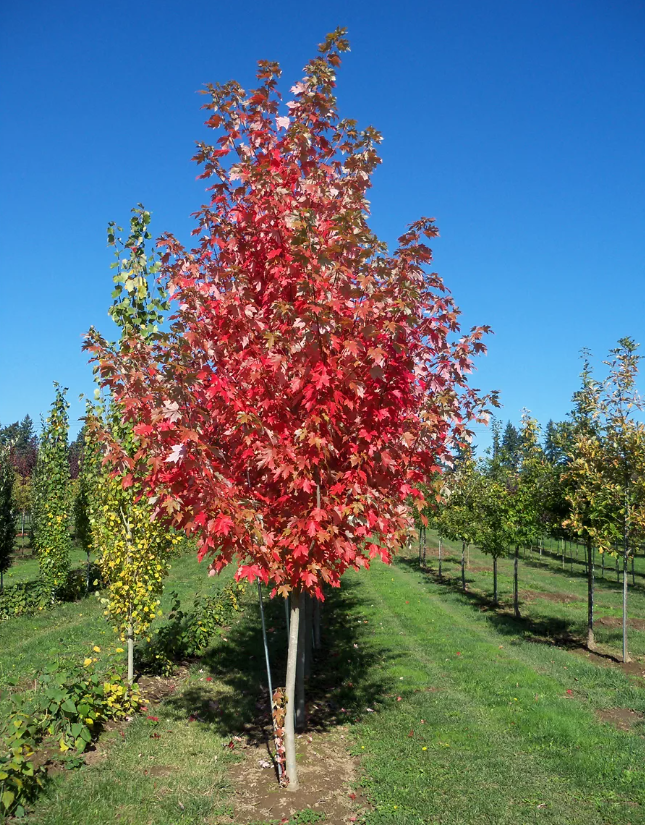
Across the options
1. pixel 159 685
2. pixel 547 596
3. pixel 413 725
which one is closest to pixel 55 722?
pixel 159 685

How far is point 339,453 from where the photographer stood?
5.65 metres

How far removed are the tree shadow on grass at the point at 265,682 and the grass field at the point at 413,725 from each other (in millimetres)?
40

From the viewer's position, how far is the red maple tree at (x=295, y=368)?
16.7ft

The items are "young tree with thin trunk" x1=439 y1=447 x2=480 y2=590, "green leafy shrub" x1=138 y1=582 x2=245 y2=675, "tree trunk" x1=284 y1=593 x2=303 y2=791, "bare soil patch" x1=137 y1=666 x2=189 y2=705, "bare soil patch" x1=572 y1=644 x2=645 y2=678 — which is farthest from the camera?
"young tree with thin trunk" x1=439 y1=447 x2=480 y2=590

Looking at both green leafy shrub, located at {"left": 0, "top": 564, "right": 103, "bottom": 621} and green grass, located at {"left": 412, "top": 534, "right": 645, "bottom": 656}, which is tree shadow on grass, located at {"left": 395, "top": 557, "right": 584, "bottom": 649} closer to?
green grass, located at {"left": 412, "top": 534, "right": 645, "bottom": 656}

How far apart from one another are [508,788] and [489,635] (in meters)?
8.56

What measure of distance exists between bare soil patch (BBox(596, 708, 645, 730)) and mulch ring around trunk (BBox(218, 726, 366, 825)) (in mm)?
3964

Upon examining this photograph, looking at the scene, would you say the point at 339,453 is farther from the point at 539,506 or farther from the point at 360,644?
the point at 539,506

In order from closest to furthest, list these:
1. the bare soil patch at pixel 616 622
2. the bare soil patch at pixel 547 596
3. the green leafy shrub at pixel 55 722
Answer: the green leafy shrub at pixel 55 722 → the bare soil patch at pixel 616 622 → the bare soil patch at pixel 547 596

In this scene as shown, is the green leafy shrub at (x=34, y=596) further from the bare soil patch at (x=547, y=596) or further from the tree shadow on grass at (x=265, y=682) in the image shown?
the bare soil patch at (x=547, y=596)

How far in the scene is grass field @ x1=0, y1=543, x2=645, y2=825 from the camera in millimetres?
5656

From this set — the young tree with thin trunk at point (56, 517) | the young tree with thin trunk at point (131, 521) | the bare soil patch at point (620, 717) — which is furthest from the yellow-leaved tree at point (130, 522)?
the young tree with thin trunk at point (56, 517)

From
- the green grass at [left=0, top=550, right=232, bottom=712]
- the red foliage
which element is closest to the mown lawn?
the green grass at [left=0, top=550, right=232, bottom=712]

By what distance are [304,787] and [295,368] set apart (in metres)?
4.64
